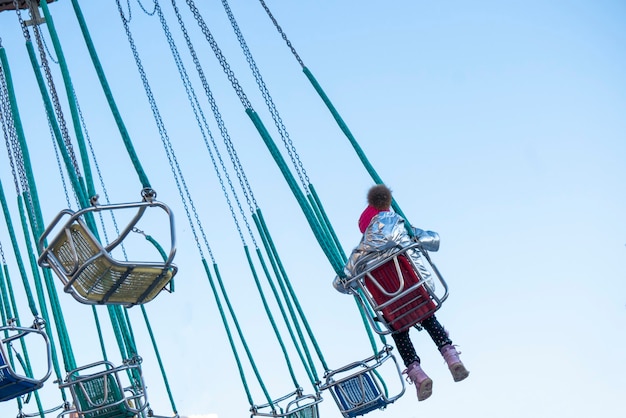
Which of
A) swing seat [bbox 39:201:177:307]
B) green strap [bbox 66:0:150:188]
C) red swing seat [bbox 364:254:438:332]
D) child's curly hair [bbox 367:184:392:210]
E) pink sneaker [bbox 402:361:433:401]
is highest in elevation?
green strap [bbox 66:0:150:188]

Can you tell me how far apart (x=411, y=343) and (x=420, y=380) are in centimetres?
22

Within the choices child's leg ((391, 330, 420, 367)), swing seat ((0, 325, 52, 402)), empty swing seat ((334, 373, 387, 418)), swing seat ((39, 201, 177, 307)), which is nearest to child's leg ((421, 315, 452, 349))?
child's leg ((391, 330, 420, 367))

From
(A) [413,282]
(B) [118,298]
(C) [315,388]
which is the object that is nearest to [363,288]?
(A) [413,282]

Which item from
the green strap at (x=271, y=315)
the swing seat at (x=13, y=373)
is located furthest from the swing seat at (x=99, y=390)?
the green strap at (x=271, y=315)

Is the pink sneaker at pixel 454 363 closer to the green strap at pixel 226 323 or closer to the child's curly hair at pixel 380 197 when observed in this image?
the child's curly hair at pixel 380 197

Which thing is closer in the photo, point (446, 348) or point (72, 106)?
point (72, 106)

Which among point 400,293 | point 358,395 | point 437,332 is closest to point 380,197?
point 400,293

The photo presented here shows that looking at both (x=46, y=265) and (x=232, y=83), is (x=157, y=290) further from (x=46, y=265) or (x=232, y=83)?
(x=232, y=83)

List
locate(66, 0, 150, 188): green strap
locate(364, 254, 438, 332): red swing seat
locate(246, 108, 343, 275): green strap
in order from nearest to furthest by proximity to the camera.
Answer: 1. locate(66, 0, 150, 188): green strap
2. locate(364, 254, 438, 332): red swing seat
3. locate(246, 108, 343, 275): green strap

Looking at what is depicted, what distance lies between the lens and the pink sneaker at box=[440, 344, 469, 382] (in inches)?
205

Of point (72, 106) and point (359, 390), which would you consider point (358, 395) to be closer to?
point (359, 390)

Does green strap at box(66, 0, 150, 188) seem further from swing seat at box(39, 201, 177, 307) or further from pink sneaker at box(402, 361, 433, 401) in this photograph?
pink sneaker at box(402, 361, 433, 401)

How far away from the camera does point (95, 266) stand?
416 centimetres

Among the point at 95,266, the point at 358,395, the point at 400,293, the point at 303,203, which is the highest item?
the point at 303,203
